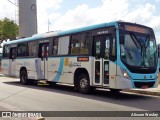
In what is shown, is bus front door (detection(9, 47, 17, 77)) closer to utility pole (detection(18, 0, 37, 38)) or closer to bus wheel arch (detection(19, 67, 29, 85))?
bus wheel arch (detection(19, 67, 29, 85))

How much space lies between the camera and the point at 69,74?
53.3 feet

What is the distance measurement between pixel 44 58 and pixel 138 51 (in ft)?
22.2

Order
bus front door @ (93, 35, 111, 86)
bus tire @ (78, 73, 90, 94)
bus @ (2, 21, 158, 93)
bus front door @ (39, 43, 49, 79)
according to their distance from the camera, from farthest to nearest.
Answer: bus front door @ (39, 43, 49, 79), bus tire @ (78, 73, 90, 94), bus front door @ (93, 35, 111, 86), bus @ (2, 21, 158, 93)

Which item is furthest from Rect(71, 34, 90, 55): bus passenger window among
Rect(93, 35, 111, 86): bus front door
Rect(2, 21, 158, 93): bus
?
Rect(93, 35, 111, 86): bus front door

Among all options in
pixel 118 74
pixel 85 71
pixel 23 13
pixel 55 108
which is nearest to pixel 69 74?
pixel 85 71

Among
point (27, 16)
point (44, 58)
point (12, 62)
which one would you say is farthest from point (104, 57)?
point (27, 16)

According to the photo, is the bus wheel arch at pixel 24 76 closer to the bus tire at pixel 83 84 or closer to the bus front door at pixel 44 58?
the bus front door at pixel 44 58

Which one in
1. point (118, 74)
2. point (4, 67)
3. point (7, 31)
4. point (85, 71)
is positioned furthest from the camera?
point (7, 31)

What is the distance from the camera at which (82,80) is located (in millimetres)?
15234

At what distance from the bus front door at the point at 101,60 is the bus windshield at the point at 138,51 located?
79 cm

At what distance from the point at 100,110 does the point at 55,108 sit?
1.50 meters

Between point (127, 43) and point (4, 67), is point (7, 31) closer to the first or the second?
point (4, 67)

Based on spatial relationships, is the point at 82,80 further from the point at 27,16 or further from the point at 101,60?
the point at 27,16

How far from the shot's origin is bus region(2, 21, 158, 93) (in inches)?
Result: 516
